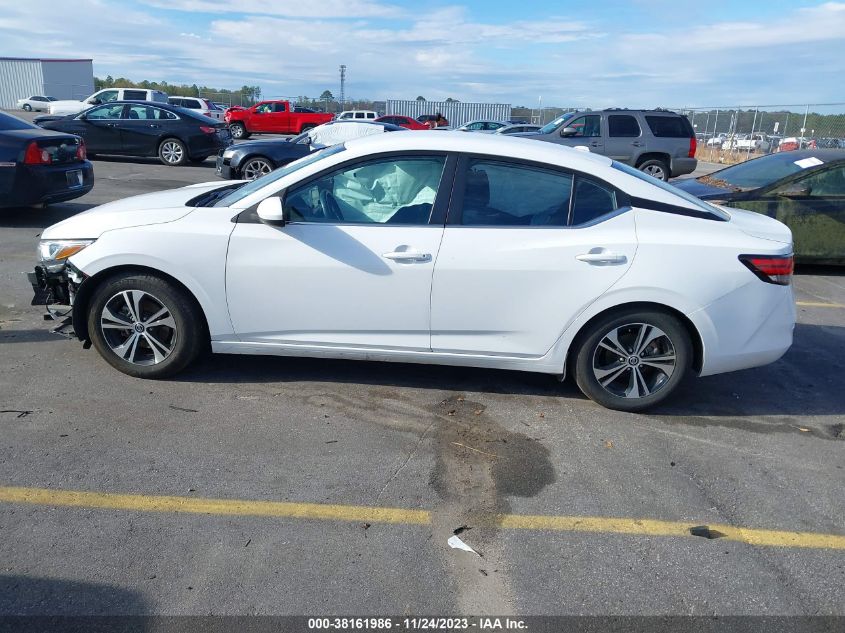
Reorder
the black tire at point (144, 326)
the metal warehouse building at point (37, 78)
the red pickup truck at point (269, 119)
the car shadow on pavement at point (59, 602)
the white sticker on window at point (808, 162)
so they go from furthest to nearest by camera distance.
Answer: the metal warehouse building at point (37, 78) < the red pickup truck at point (269, 119) < the white sticker on window at point (808, 162) < the black tire at point (144, 326) < the car shadow on pavement at point (59, 602)

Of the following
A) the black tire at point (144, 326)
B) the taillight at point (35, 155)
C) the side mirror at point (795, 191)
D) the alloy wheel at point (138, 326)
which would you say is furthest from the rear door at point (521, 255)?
the taillight at point (35, 155)

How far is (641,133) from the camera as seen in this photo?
16203mm

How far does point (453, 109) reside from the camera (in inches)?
2030

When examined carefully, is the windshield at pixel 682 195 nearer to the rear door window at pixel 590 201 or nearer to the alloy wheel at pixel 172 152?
the rear door window at pixel 590 201

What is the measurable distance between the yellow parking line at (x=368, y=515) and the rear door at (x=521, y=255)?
131cm

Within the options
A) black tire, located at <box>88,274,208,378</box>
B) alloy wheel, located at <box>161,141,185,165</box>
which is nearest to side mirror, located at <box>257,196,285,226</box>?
black tire, located at <box>88,274,208,378</box>

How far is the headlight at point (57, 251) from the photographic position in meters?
4.41

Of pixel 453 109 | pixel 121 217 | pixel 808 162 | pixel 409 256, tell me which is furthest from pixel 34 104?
pixel 409 256

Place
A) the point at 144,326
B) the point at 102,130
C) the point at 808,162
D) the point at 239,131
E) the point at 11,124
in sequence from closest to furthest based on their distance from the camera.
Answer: the point at 144,326 → the point at 808,162 → the point at 11,124 → the point at 102,130 → the point at 239,131

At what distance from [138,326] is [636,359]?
3.22 metres

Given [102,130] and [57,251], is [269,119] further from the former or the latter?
[57,251]

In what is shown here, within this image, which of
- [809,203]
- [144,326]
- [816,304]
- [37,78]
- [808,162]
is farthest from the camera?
[37,78]

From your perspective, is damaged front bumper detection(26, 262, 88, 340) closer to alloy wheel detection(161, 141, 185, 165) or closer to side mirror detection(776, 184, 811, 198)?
side mirror detection(776, 184, 811, 198)

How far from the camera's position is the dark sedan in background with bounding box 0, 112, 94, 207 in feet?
28.2
